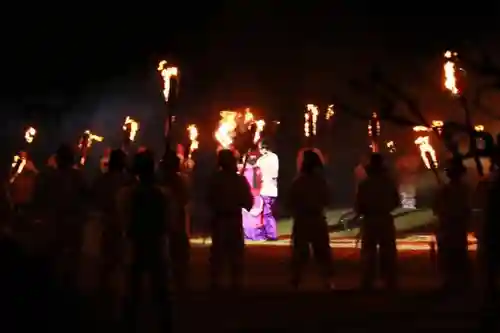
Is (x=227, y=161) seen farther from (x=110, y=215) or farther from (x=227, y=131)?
(x=227, y=131)

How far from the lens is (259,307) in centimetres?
906

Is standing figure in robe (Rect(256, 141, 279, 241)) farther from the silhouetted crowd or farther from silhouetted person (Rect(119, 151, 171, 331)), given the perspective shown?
silhouetted person (Rect(119, 151, 171, 331))

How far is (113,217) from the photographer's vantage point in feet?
31.9

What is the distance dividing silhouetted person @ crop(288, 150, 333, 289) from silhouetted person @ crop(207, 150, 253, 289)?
0.62 m

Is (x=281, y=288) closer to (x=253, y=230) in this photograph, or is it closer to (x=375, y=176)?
(x=375, y=176)

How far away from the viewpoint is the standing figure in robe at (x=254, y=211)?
1970 cm

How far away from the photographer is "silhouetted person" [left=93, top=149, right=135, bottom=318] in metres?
9.74

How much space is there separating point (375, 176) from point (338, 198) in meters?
16.4

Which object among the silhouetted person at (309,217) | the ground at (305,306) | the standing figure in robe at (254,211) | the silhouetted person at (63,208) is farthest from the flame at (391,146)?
the silhouetted person at (63,208)

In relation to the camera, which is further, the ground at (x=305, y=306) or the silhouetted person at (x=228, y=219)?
the silhouetted person at (x=228, y=219)

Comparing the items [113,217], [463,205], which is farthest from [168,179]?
[463,205]

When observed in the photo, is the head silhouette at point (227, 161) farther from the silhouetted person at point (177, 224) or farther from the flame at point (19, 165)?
the flame at point (19, 165)

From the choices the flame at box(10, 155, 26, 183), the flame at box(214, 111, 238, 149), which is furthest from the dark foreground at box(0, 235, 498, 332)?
the flame at box(214, 111, 238, 149)

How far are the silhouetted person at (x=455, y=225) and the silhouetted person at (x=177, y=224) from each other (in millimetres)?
3162
